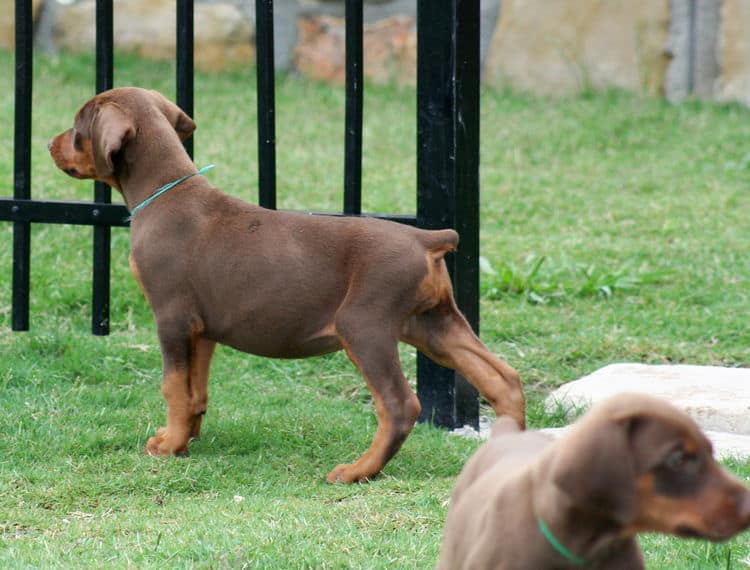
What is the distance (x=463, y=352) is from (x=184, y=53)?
173 centimetres

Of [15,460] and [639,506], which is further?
[15,460]

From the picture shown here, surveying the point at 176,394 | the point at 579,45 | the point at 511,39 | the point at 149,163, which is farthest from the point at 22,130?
the point at 579,45

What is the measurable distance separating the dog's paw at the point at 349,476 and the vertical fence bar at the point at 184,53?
1.52 metres

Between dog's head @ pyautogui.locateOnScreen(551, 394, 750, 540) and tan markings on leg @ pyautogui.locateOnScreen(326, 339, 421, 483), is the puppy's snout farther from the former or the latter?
tan markings on leg @ pyautogui.locateOnScreen(326, 339, 421, 483)

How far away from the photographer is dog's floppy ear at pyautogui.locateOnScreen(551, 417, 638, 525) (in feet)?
6.98

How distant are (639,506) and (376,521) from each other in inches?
58.8

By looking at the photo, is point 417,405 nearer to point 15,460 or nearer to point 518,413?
point 518,413

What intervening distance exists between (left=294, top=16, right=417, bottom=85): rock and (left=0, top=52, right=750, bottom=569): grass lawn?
0.24 metres

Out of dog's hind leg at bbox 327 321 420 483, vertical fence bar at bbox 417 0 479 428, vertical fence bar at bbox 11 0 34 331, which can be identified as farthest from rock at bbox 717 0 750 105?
dog's hind leg at bbox 327 321 420 483

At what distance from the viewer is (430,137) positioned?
15.4 feet

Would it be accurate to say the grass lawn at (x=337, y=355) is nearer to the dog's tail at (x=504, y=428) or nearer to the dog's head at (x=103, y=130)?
the dog's tail at (x=504, y=428)

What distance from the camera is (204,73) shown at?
10.4 m

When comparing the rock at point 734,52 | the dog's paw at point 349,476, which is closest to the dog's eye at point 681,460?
the dog's paw at point 349,476

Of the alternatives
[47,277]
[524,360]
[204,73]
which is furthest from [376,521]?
[204,73]
